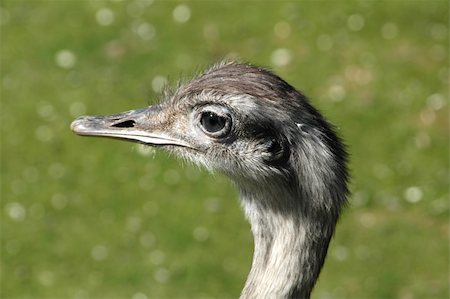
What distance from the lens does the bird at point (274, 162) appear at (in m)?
3.88

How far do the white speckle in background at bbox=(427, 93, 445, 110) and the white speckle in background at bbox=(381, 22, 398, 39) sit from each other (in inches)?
48.3

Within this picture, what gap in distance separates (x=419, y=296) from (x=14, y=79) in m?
5.31

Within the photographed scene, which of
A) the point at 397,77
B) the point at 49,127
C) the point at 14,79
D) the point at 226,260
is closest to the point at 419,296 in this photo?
the point at 226,260

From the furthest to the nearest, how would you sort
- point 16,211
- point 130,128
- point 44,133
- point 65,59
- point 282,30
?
point 282,30
point 65,59
point 44,133
point 16,211
point 130,128

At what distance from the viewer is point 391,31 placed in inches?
464

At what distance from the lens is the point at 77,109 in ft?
35.4

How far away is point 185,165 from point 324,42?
4.09 metres

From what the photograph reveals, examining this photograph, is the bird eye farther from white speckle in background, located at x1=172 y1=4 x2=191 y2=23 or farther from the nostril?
white speckle in background, located at x1=172 y1=4 x2=191 y2=23

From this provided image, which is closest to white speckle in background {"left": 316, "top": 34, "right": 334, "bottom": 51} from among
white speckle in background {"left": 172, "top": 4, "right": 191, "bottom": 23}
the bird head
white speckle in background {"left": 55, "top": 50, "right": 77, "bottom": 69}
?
white speckle in background {"left": 172, "top": 4, "right": 191, "bottom": 23}

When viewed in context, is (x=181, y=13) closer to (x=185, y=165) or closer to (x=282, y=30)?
(x=282, y=30)

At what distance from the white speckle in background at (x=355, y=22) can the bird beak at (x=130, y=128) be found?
791 centimetres

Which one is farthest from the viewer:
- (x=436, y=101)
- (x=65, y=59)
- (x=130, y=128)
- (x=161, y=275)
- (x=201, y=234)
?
(x=65, y=59)

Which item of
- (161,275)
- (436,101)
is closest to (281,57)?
(436,101)

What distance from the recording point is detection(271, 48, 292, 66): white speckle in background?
11352mm
